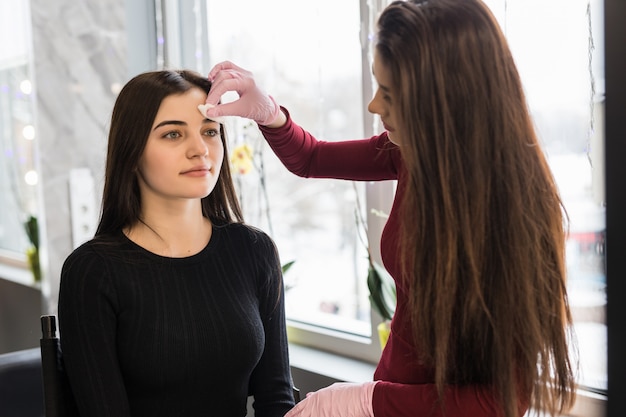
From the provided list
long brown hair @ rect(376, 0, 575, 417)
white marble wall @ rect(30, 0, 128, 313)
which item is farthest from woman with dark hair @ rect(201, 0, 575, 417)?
white marble wall @ rect(30, 0, 128, 313)

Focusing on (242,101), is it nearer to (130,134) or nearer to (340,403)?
(130,134)

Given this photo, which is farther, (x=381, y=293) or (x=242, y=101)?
(x=381, y=293)

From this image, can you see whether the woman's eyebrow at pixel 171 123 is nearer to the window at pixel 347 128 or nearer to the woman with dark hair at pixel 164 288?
the woman with dark hair at pixel 164 288

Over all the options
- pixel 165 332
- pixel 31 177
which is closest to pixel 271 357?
pixel 165 332

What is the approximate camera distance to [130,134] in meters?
1.30

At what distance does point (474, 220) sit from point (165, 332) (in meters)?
0.67

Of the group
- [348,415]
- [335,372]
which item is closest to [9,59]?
[335,372]

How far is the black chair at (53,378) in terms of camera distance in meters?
1.24

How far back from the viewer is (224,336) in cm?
133

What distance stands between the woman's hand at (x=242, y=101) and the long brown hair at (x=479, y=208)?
0.42m

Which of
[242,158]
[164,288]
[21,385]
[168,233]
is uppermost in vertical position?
[242,158]

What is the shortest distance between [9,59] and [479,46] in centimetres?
269

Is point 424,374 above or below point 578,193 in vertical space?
below

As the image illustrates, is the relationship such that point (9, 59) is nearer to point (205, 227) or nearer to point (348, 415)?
point (205, 227)
